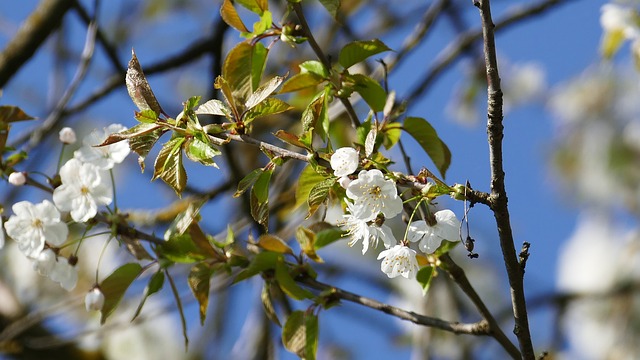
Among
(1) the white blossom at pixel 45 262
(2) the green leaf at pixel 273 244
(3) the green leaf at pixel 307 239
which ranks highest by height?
(3) the green leaf at pixel 307 239

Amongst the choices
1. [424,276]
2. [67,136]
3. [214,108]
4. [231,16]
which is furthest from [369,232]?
[67,136]

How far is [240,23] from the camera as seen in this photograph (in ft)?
3.81

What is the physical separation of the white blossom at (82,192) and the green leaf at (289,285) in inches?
10.2

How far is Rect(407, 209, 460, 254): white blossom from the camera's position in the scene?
1040mm

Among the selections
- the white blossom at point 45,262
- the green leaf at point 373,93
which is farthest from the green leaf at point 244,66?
the white blossom at point 45,262

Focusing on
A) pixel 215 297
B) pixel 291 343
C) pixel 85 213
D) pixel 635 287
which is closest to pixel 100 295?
pixel 85 213

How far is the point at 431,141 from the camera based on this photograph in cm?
121

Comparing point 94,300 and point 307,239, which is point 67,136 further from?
point 307,239

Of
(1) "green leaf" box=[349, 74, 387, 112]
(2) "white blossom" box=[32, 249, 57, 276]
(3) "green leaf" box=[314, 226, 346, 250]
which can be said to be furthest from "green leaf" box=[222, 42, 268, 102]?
(2) "white blossom" box=[32, 249, 57, 276]

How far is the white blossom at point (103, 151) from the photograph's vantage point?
111 centimetres

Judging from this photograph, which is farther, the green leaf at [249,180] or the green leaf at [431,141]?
the green leaf at [431,141]

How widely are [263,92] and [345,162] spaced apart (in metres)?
0.16

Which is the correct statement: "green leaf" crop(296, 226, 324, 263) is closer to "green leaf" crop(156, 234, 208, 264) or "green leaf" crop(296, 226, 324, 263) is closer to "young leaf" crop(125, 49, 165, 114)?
"green leaf" crop(156, 234, 208, 264)

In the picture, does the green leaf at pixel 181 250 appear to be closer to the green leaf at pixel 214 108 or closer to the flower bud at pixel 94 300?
the flower bud at pixel 94 300
